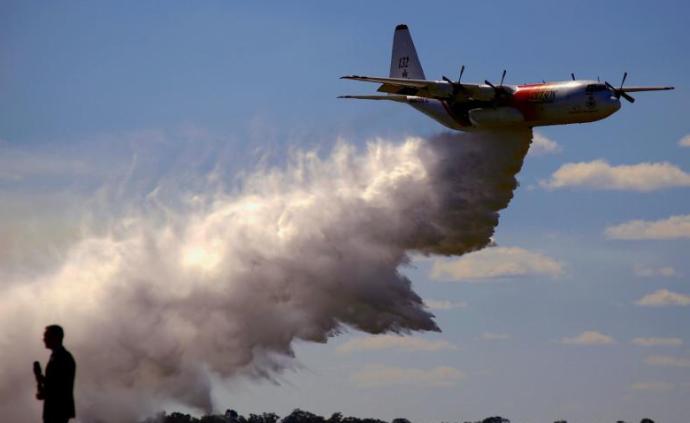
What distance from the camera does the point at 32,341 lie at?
49469mm

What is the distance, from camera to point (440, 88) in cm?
5234

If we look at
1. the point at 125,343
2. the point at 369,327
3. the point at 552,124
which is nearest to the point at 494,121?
the point at 552,124

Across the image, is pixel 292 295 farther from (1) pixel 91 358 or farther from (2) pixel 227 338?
(1) pixel 91 358

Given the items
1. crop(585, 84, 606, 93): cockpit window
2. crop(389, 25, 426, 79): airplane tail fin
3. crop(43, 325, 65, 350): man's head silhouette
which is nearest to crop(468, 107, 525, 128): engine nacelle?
crop(585, 84, 606, 93): cockpit window

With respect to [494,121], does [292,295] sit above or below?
below

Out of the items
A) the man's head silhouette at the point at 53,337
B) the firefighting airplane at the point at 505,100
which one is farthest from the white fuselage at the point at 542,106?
the man's head silhouette at the point at 53,337

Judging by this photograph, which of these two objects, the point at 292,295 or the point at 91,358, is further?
the point at 292,295

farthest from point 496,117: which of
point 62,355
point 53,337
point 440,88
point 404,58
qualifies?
point 62,355

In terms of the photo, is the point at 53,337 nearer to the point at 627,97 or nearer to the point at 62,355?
the point at 62,355

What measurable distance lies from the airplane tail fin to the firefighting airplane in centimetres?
566

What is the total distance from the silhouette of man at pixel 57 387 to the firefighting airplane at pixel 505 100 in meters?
36.2

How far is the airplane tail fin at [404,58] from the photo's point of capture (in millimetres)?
60750

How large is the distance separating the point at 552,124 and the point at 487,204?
223 inches

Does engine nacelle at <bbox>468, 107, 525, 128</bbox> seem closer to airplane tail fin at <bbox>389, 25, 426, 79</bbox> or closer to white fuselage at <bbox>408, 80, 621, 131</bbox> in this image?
white fuselage at <bbox>408, 80, 621, 131</bbox>
